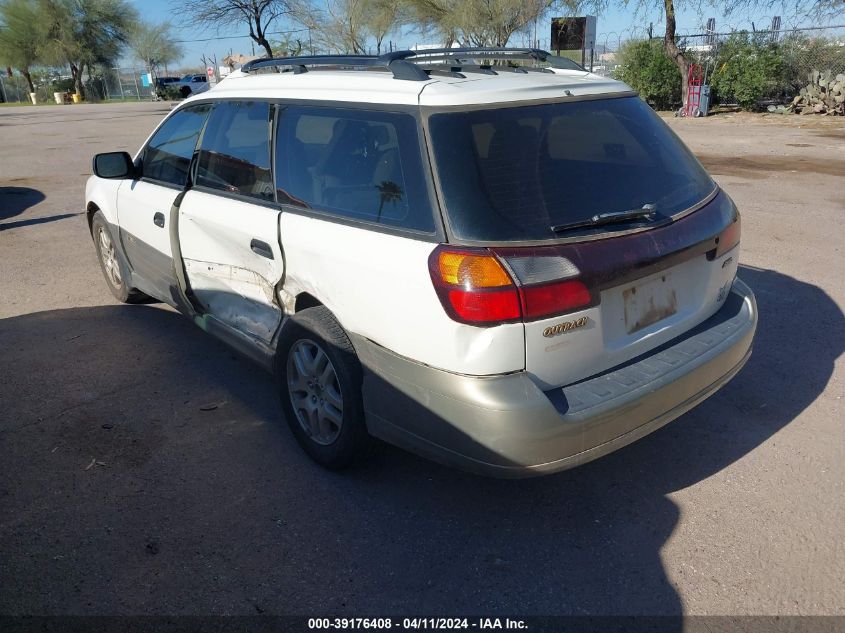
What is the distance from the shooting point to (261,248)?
3.53 meters

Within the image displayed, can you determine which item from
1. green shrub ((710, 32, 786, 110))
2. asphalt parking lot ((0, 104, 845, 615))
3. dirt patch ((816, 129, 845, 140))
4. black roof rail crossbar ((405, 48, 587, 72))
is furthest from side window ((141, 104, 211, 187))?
green shrub ((710, 32, 786, 110))

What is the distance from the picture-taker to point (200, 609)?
2.57 meters

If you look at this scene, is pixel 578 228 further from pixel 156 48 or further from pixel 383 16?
pixel 156 48

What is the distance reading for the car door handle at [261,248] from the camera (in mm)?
3469

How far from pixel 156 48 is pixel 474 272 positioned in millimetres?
85540

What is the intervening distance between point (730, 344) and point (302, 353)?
6.47 ft

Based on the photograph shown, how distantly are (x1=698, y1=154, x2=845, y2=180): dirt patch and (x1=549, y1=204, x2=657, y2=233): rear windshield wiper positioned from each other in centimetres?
925

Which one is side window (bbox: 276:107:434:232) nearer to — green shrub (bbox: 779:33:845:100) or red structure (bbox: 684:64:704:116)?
red structure (bbox: 684:64:704:116)

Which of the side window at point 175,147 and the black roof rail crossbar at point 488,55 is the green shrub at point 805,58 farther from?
the side window at point 175,147

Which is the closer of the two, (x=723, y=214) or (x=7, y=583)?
(x=7, y=583)

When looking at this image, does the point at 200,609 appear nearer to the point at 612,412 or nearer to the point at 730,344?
the point at 612,412

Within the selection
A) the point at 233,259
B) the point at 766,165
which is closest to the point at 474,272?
the point at 233,259

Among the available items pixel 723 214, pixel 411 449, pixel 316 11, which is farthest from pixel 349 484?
pixel 316 11

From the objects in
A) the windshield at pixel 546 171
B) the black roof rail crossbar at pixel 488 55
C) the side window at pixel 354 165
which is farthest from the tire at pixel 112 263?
the windshield at pixel 546 171
